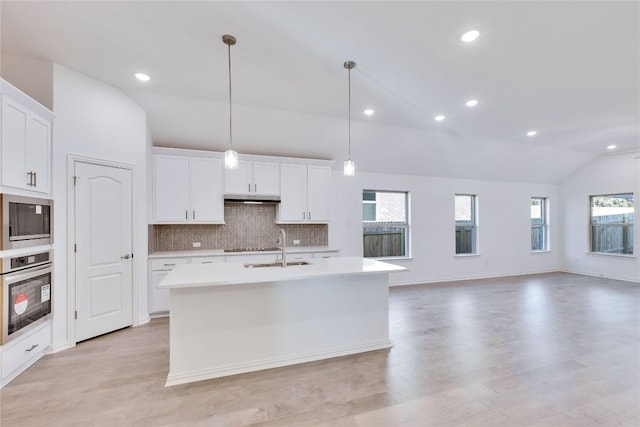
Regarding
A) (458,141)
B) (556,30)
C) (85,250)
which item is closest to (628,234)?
(458,141)

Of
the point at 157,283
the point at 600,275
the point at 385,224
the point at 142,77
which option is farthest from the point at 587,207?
the point at 142,77

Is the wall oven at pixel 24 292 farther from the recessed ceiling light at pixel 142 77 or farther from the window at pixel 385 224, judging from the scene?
the window at pixel 385 224

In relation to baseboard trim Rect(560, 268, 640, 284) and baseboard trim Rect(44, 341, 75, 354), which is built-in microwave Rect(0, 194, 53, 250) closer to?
baseboard trim Rect(44, 341, 75, 354)

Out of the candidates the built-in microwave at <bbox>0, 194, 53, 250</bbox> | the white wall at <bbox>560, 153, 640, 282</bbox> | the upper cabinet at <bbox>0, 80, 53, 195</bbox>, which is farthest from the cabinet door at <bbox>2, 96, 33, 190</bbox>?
the white wall at <bbox>560, 153, 640, 282</bbox>

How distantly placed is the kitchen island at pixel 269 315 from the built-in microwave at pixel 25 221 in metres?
1.33

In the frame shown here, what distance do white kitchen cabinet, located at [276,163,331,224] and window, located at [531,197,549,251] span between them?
615cm

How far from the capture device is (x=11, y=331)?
2613 mm

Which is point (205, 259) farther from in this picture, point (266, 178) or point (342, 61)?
point (342, 61)

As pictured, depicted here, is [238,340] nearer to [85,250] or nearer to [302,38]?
[85,250]

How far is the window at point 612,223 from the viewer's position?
23.0 feet

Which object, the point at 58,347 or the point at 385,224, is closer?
the point at 58,347

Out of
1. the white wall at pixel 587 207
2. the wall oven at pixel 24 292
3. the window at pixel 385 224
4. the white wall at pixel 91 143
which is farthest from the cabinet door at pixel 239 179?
the white wall at pixel 587 207

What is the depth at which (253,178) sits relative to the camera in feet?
16.4

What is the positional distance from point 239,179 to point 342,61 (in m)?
2.62
